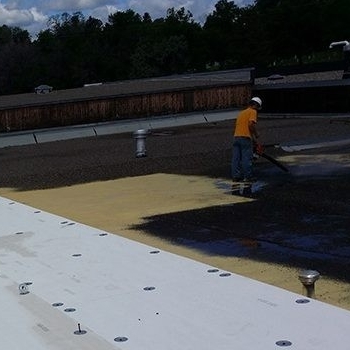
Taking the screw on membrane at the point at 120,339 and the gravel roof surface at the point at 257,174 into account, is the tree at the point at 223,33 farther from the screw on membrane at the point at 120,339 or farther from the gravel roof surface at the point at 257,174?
the screw on membrane at the point at 120,339

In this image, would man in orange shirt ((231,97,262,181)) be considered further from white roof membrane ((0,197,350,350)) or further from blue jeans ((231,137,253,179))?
white roof membrane ((0,197,350,350))

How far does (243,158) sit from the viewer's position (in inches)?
500

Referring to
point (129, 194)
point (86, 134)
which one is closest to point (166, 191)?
point (129, 194)

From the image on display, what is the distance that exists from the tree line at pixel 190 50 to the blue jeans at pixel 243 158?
222 feet

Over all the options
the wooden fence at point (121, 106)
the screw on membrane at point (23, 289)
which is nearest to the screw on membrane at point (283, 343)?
the screw on membrane at point (23, 289)

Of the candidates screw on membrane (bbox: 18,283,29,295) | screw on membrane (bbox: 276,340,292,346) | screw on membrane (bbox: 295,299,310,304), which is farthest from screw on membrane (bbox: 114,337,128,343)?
screw on membrane (bbox: 18,283,29,295)

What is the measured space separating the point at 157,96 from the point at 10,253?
21.5 meters

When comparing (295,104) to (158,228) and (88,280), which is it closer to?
(158,228)

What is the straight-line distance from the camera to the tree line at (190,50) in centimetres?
8381

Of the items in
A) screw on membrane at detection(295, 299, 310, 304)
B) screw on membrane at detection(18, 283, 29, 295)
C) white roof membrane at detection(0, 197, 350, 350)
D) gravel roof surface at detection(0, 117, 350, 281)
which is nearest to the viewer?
white roof membrane at detection(0, 197, 350, 350)

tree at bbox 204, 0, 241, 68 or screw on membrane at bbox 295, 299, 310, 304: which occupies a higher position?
tree at bbox 204, 0, 241, 68

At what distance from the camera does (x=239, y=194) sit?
1166cm

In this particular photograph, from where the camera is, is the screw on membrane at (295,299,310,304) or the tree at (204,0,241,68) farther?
the tree at (204,0,241,68)

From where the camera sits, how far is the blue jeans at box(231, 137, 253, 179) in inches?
500
